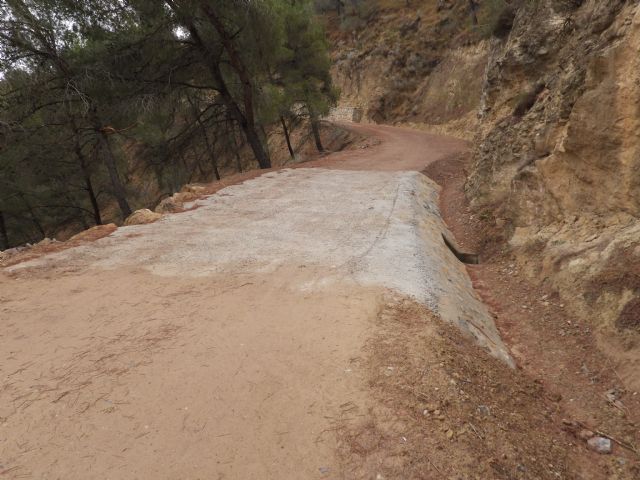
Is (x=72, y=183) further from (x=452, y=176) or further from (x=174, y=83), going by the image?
(x=452, y=176)

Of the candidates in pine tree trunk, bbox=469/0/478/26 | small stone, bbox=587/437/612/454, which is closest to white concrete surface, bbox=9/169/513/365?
small stone, bbox=587/437/612/454

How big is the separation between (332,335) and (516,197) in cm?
501

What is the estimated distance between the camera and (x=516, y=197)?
287 inches

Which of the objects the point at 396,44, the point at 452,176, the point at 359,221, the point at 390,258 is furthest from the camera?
the point at 396,44

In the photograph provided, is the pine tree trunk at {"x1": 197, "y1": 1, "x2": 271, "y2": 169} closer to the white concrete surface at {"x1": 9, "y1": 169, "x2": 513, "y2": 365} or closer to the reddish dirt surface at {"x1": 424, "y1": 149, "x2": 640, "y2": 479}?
the white concrete surface at {"x1": 9, "y1": 169, "x2": 513, "y2": 365}

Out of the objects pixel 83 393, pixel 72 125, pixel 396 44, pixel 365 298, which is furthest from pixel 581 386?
pixel 396 44

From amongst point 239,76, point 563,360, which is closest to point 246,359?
point 563,360

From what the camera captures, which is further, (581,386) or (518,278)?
(518,278)

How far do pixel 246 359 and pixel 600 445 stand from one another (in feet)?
9.73

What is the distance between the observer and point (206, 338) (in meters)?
4.01

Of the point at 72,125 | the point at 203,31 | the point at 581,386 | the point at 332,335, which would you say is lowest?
the point at 581,386

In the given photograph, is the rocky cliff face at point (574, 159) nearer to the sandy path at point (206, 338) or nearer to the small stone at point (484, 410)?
the sandy path at point (206, 338)

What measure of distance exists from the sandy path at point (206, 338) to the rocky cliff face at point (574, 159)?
1.26 metres

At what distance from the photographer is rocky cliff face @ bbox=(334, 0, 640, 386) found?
4605 millimetres
